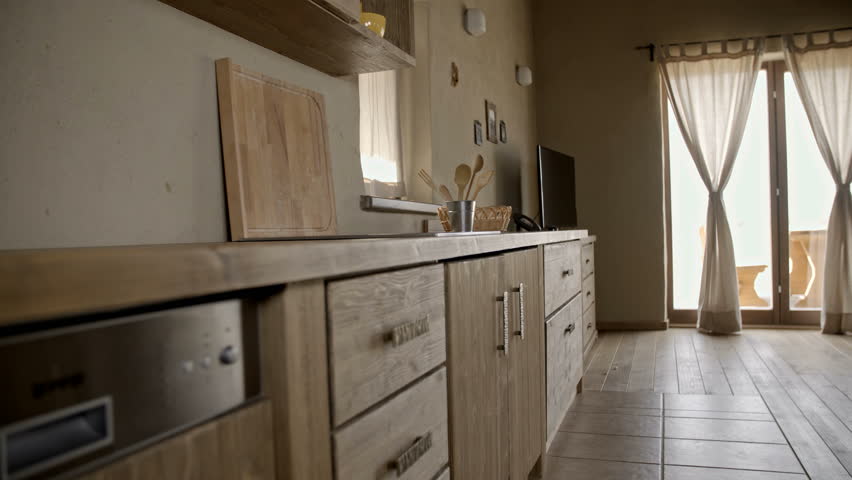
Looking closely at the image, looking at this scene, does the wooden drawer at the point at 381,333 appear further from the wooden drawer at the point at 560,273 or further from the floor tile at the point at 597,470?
the floor tile at the point at 597,470

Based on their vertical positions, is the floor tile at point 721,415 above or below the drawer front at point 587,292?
below

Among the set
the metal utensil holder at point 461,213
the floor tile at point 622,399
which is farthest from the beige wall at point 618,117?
the metal utensil holder at point 461,213

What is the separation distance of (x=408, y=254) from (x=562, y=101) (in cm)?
446

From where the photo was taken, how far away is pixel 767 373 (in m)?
3.30

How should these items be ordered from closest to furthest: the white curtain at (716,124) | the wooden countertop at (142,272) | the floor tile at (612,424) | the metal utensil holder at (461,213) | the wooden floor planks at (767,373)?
the wooden countertop at (142,272), the metal utensil holder at (461,213), the wooden floor planks at (767,373), the floor tile at (612,424), the white curtain at (716,124)

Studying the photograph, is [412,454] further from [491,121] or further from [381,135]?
[491,121]

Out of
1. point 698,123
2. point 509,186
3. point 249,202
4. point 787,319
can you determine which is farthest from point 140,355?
point 787,319

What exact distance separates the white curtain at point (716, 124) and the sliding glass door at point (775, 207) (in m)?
0.22

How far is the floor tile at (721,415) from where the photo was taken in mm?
2543

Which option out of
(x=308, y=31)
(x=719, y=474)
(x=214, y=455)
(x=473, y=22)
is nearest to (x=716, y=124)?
(x=473, y=22)

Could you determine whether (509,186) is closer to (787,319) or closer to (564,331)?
(564,331)

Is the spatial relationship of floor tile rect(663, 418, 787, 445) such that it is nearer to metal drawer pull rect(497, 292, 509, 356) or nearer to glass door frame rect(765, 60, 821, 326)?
metal drawer pull rect(497, 292, 509, 356)

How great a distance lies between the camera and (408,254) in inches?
38.4

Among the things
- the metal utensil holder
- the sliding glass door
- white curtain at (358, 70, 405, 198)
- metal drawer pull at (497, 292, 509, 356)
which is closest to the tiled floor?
metal drawer pull at (497, 292, 509, 356)
